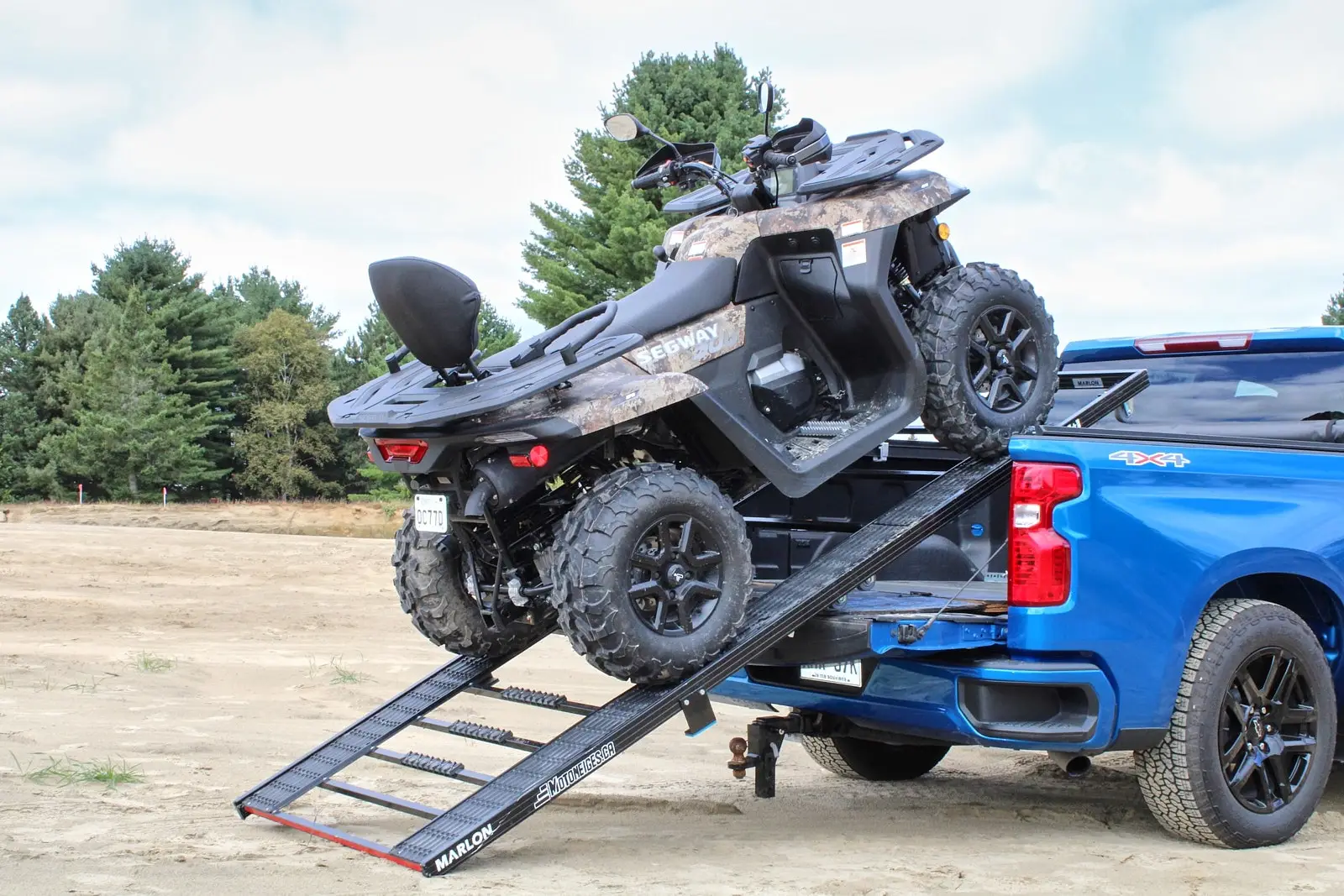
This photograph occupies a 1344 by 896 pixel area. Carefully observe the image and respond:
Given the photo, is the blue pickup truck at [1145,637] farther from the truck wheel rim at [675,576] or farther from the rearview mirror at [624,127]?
the rearview mirror at [624,127]

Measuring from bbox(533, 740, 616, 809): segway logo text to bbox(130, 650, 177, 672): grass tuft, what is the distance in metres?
5.23

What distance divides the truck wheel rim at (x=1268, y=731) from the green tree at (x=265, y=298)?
6029 centimetres

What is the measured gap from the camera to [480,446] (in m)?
4.84

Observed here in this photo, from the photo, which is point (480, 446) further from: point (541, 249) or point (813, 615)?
point (541, 249)

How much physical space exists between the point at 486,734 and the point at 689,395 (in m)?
1.52

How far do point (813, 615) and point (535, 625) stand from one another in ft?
3.88

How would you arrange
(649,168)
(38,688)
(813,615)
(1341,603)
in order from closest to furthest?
1. (813,615)
2. (1341,603)
3. (649,168)
4. (38,688)

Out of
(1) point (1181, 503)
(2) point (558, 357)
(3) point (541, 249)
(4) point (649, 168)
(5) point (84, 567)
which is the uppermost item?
(3) point (541, 249)

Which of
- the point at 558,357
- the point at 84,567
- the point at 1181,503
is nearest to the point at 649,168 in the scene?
the point at 558,357

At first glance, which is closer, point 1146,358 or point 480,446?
point 480,446

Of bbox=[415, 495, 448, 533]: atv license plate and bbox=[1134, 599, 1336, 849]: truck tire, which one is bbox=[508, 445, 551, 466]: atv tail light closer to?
bbox=[415, 495, 448, 533]: atv license plate

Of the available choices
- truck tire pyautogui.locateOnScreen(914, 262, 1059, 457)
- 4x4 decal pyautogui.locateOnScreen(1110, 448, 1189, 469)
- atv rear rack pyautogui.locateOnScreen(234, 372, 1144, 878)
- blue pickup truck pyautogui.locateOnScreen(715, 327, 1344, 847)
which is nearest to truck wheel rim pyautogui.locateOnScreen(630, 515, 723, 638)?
atv rear rack pyautogui.locateOnScreen(234, 372, 1144, 878)

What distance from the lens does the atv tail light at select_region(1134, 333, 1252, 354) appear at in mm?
6055

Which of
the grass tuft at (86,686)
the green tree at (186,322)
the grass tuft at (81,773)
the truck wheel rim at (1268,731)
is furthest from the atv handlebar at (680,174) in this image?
the green tree at (186,322)
